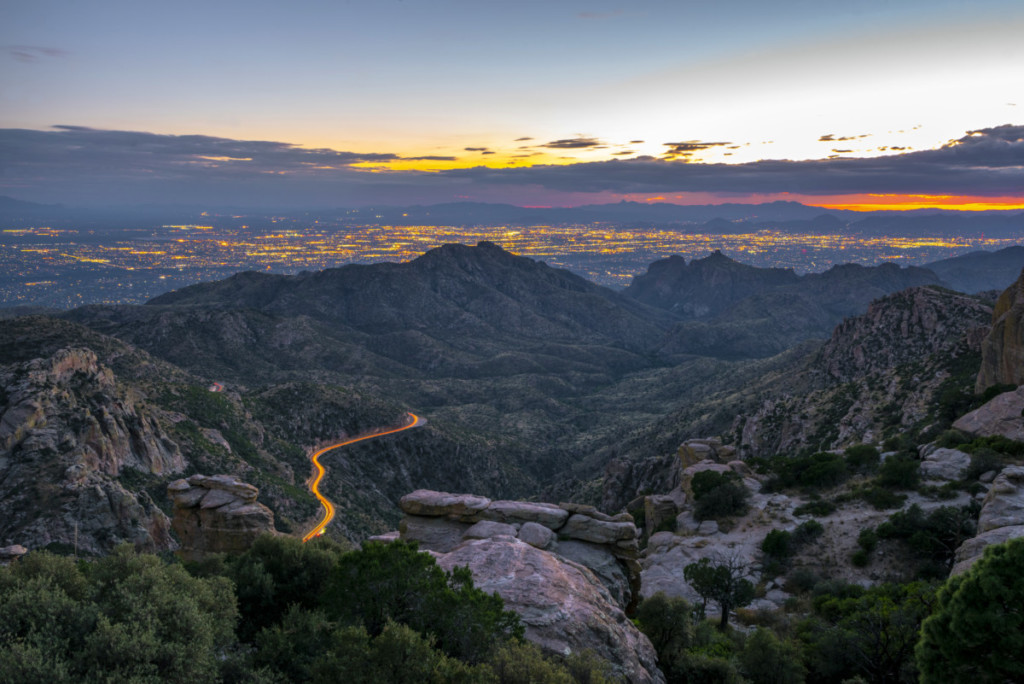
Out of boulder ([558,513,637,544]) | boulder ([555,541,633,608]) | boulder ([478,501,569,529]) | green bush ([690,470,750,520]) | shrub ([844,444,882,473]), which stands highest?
boulder ([478,501,569,529])

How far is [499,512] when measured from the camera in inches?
1014

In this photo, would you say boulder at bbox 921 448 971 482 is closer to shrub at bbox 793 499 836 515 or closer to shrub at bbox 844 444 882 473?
shrub at bbox 844 444 882 473

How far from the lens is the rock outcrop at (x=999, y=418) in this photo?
35.1m

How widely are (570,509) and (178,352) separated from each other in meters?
129

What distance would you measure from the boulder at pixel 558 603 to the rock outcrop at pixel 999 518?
507 inches

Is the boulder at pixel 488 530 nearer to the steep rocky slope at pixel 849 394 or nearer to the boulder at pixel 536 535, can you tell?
the boulder at pixel 536 535

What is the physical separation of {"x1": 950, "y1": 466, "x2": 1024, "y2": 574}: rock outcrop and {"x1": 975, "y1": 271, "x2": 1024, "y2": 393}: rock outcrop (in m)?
22.2

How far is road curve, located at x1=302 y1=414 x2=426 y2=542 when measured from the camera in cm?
5675

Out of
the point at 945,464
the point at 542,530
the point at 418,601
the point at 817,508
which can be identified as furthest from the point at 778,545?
the point at 418,601

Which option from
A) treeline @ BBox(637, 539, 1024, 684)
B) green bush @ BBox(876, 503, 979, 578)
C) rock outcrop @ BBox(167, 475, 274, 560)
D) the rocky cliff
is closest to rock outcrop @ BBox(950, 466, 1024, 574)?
treeline @ BBox(637, 539, 1024, 684)

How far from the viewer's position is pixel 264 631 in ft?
53.7

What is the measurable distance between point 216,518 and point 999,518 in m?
43.4

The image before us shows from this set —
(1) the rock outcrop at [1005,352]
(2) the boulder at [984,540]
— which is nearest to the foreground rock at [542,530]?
(2) the boulder at [984,540]

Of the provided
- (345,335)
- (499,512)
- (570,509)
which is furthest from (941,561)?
(345,335)
